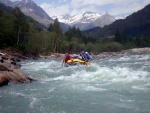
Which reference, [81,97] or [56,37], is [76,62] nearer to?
[81,97]

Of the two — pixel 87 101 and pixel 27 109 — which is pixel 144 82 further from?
pixel 27 109

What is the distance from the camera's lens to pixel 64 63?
98.5 feet

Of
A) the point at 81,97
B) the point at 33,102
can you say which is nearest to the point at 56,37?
the point at 81,97

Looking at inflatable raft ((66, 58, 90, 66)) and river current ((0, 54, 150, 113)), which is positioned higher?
inflatable raft ((66, 58, 90, 66))

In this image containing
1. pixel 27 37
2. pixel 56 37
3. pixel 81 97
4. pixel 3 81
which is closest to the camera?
pixel 81 97

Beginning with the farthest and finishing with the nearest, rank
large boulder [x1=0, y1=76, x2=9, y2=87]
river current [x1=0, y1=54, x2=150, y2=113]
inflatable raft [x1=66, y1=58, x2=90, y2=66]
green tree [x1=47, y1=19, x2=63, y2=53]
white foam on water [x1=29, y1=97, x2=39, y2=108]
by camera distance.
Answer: green tree [x1=47, y1=19, x2=63, y2=53], inflatable raft [x1=66, y1=58, x2=90, y2=66], large boulder [x1=0, y1=76, x2=9, y2=87], white foam on water [x1=29, y1=97, x2=39, y2=108], river current [x1=0, y1=54, x2=150, y2=113]

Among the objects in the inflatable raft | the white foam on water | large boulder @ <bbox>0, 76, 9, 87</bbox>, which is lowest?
the white foam on water

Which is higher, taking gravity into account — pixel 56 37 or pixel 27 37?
pixel 56 37

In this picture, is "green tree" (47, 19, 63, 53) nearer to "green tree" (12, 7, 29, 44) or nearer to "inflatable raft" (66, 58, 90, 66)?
"green tree" (12, 7, 29, 44)

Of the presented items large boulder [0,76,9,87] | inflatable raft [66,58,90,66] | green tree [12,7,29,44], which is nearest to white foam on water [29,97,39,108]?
large boulder [0,76,9,87]

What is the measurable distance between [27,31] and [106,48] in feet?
183

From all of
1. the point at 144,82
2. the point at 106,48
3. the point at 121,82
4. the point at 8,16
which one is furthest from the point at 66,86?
the point at 106,48

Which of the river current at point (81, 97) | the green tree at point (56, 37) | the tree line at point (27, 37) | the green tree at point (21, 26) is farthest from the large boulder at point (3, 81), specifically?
the green tree at point (56, 37)

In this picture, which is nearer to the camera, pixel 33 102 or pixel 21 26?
pixel 33 102
